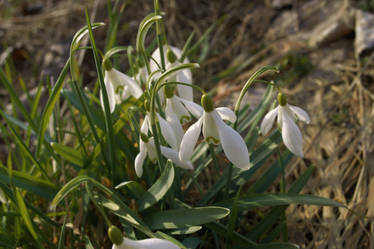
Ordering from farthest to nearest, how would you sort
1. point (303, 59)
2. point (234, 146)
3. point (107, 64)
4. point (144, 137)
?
1. point (303, 59)
2. point (107, 64)
3. point (144, 137)
4. point (234, 146)

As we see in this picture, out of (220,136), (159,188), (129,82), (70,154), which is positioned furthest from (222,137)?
(70,154)

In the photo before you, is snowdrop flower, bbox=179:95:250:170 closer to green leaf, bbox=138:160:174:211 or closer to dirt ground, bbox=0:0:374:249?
green leaf, bbox=138:160:174:211

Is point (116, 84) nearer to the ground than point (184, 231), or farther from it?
farther from it

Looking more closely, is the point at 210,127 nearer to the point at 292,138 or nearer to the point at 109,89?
the point at 292,138

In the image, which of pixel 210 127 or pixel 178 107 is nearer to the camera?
pixel 210 127


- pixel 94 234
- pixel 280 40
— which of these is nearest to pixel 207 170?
pixel 94 234

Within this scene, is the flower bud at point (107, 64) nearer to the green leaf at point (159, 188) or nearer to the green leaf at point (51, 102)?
the green leaf at point (51, 102)

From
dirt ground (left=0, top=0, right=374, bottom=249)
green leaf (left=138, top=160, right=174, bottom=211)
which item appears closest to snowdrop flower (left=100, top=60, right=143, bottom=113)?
green leaf (left=138, top=160, right=174, bottom=211)

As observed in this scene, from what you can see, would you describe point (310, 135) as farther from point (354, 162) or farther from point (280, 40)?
point (280, 40)
